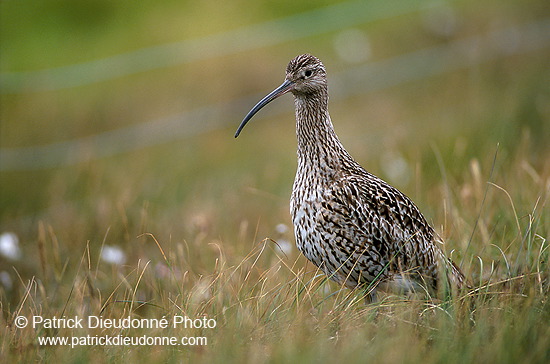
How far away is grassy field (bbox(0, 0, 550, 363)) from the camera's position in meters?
4.05

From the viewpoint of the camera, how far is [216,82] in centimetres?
1270

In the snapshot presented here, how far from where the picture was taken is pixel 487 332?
3758 mm

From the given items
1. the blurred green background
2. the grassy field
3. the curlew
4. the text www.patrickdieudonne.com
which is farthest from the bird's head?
the blurred green background

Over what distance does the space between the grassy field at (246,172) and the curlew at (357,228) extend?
0.16m

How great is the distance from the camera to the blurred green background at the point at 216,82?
9656mm

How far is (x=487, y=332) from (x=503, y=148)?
11.9ft

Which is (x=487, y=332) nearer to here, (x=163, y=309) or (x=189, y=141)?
(x=163, y=309)

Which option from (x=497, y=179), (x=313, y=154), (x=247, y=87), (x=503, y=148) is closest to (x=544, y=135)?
(x=503, y=148)

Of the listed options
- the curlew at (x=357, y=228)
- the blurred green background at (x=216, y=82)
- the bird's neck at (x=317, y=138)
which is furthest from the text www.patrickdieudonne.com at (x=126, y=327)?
the blurred green background at (x=216, y=82)

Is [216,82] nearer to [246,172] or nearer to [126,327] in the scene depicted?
[246,172]

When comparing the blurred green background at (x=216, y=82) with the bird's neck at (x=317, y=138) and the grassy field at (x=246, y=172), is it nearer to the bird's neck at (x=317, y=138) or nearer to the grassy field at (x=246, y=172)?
the grassy field at (x=246, y=172)

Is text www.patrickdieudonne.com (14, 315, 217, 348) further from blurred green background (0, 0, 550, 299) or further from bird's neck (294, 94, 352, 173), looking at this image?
blurred green background (0, 0, 550, 299)

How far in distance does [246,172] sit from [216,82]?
8.87ft

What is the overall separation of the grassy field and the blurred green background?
33mm
